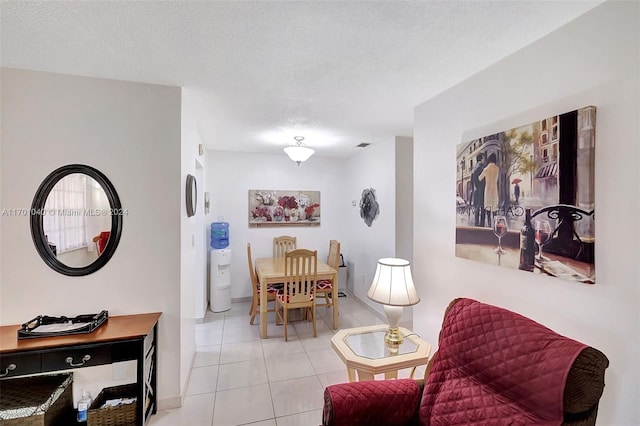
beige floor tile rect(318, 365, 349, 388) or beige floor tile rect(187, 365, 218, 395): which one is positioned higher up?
beige floor tile rect(187, 365, 218, 395)

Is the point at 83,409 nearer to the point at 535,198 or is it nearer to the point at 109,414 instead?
the point at 109,414

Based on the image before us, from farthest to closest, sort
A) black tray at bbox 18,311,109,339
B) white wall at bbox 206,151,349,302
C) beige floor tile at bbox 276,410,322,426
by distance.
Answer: white wall at bbox 206,151,349,302, beige floor tile at bbox 276,410,322,426, black tray at bbox 18,311,109,339

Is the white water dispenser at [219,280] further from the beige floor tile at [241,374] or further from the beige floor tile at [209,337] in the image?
the beige floor tile at [241,374]

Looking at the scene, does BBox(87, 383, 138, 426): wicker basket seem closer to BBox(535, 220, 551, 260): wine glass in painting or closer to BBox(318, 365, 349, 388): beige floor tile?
BBox(318, 365, 349, 388): beige floor tile

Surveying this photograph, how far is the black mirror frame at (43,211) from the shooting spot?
6.28ft

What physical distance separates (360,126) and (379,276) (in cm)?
187

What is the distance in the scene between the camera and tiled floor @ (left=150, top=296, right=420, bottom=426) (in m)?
2.07

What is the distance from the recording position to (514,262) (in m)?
1.61

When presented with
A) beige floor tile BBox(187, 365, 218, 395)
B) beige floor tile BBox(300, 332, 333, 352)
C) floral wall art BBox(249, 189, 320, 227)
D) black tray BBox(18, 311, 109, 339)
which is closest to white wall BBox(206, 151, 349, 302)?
floral wall art BBox(249, 189, 320, 227)

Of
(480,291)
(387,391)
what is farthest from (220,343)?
(480,291)

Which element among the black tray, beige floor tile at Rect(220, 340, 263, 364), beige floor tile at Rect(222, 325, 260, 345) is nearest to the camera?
the black tray

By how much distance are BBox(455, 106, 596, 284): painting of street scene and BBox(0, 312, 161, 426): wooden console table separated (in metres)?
2.30

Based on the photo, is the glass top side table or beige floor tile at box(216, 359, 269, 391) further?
beige floor tile at box(216, 359, 269, 391)

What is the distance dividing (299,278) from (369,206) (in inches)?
64.1
